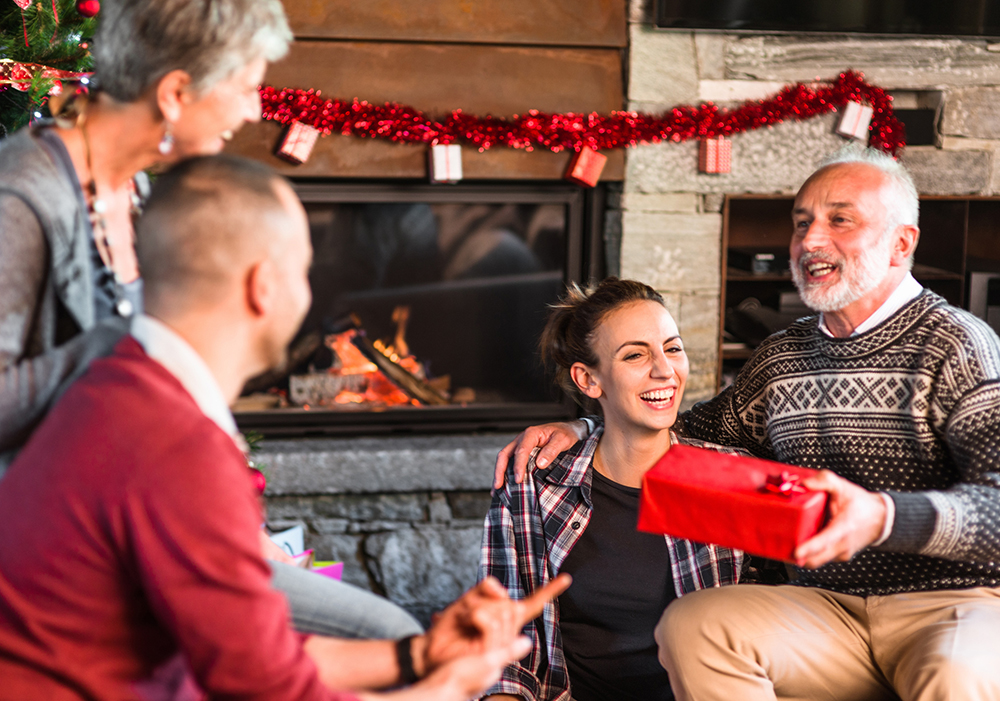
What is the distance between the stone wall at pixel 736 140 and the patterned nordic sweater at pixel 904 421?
3.71 ft

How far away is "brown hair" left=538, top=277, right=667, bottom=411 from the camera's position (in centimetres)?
199

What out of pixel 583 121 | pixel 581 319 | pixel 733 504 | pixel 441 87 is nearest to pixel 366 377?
pixel 441 87

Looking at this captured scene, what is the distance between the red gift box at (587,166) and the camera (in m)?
2.95

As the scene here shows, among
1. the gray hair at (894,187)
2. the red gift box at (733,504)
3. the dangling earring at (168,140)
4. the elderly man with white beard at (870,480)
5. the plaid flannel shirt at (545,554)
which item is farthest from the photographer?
the gray hair at (894,187)

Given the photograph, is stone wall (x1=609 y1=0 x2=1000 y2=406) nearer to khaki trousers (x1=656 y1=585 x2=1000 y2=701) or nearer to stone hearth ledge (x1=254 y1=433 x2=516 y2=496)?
stone hearth ledge (x1=254 y1=433 x2=516 y2=496)

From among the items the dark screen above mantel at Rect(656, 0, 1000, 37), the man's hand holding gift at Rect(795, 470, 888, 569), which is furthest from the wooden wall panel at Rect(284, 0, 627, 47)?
the man's hand holding gift at Rect(795, 470, 888, 569)

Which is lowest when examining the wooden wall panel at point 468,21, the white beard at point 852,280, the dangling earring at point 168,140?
the white beard at point 852,280

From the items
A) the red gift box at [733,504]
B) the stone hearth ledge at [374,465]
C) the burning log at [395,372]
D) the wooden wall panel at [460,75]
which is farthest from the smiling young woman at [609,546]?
the burning log at [395,372]

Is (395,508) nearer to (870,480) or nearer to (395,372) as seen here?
(395,372)

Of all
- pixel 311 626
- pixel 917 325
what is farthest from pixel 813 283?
pixel 311 626

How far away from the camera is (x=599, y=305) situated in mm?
2004

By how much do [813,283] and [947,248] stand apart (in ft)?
5.44

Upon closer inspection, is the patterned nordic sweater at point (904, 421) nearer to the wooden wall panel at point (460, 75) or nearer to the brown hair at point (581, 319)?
the brown hair at point (581, 319)

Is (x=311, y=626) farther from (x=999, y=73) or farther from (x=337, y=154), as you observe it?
(x=999, y=73)
